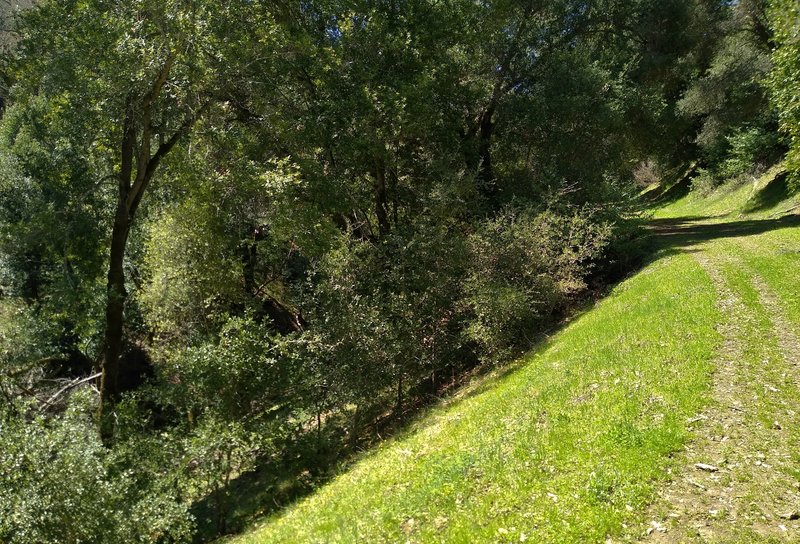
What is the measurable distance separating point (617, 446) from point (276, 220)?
11235 millimetres

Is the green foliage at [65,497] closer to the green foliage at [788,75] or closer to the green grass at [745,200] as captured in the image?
the green foliage at [788,75]

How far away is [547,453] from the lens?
693cm

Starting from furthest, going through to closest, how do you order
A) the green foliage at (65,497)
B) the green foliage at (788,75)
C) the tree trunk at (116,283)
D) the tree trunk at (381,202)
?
1. the tree trunk at (381,202)
2. the tree trunk at (116,283)
3. the green foliage at (788,75)
4. the green foliage at (65,497)

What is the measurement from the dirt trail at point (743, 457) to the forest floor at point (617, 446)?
0.07 feet

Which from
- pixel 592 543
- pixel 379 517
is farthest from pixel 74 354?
pixel 592 543

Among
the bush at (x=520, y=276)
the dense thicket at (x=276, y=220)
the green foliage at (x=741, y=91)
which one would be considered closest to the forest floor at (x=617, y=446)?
the bush at (x=520, y=276)

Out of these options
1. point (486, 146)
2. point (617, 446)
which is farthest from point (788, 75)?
point (617, 446)

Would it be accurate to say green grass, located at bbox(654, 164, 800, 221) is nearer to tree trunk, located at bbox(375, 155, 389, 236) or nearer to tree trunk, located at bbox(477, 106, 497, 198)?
tree trunk, located at bbox(477, 106, 497, 198)

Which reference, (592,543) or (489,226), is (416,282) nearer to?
(489,226)

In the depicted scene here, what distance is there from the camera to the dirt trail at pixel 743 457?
5.09 m

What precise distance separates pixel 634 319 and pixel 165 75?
12729 millimetres

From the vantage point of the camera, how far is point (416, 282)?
15523 mm

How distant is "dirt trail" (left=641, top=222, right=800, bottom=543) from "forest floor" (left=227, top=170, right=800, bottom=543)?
0.02 m

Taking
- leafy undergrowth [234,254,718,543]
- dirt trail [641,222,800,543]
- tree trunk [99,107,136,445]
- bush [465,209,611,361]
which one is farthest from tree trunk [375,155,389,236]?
dirt trail [641,222,800,543]
